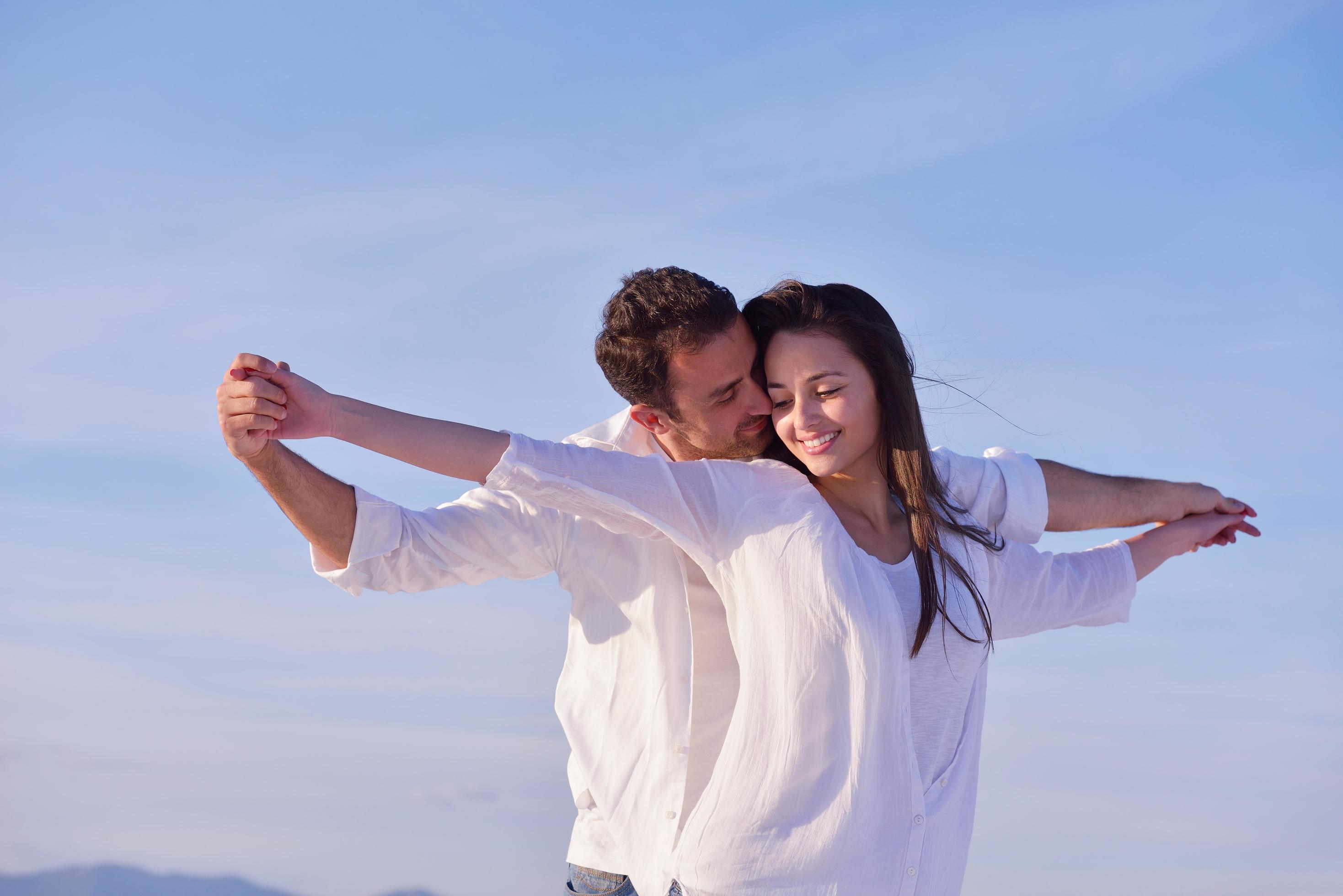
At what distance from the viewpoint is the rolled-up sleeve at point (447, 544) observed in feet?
10.1

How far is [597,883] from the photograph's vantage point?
3.06 m

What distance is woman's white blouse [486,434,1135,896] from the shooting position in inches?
104

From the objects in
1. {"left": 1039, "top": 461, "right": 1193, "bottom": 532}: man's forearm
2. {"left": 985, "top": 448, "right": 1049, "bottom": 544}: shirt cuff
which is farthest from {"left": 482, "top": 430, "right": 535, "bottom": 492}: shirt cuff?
{"left": 1039, "top": 461, "right": 1193, "bottom": 532}: man's forearm

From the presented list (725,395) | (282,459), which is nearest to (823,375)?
(725,395)

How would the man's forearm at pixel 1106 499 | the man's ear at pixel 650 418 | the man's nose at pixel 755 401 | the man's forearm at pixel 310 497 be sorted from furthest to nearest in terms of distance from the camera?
1. the man's ear at pixel 650 418
2. the man's nose at pixel 755 401
3. the man's forearm at pixel 1106 499
4. the man's forearm at pixel 310 497

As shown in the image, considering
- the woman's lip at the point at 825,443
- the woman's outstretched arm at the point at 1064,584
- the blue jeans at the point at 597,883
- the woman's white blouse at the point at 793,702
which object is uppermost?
the woman's lip at the point at 825,443

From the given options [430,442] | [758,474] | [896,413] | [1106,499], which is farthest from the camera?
[1106,499]

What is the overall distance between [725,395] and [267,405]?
1376 millimetres

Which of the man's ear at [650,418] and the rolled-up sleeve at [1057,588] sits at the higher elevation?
the man's ear at [650,418]

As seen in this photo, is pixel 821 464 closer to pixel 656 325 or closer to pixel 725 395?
pixel 725 395

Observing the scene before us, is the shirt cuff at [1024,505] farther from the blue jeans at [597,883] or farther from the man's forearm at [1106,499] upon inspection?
the blue jeans at [597,883]

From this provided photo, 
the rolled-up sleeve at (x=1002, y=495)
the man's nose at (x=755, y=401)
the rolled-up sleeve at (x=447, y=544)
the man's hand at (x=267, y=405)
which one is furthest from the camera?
the man's nose at (x=755, y=401)

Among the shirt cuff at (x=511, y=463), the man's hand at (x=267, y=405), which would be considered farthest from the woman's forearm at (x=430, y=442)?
the man's hand at (x=267, y=405)

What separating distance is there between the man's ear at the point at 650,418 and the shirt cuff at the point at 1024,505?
106 centimetres
